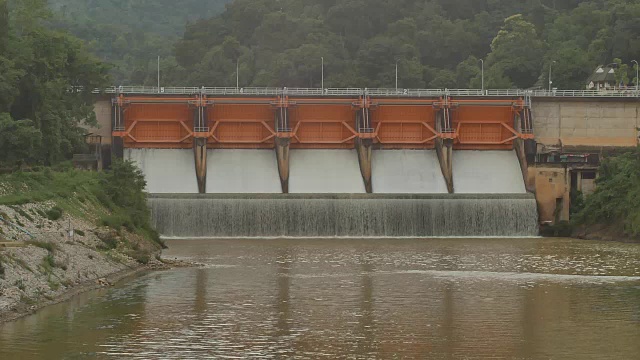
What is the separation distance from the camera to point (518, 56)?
13738 cm

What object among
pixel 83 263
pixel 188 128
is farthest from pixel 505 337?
pixel 188 128

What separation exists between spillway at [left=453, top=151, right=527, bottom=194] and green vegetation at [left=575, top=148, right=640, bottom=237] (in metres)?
5.56

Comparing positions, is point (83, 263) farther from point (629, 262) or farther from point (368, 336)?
point (629, 262)

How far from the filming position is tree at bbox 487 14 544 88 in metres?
136

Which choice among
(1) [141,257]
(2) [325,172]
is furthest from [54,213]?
(2) [325,172]

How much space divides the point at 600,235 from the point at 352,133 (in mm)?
19881

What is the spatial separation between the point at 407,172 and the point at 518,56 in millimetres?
56152

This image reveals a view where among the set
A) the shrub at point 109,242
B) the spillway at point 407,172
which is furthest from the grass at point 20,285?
the spillway at point 407,172

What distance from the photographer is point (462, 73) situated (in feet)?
465

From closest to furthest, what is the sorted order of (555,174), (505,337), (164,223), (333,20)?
(505,337) → (164,223) → (555,174) → (333,20)

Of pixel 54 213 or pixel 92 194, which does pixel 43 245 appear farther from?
pixel 92 194

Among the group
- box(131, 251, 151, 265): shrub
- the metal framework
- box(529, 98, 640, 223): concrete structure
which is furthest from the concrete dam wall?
box(131, 251, 151, 265): shrub

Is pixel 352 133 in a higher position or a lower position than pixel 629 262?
higher

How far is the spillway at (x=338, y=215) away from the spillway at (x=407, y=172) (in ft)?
19.9
